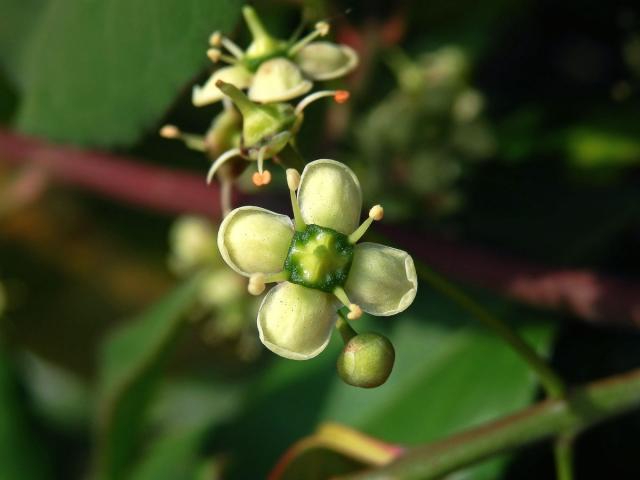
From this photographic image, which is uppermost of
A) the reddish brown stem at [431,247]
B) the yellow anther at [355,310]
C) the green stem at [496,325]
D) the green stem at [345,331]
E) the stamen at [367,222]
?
the reddish brown stem at [431,247]

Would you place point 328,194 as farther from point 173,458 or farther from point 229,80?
point 173,458

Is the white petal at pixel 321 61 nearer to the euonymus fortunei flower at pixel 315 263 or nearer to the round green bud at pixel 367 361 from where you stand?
the euonymus fortunei flower at pixel 315 263

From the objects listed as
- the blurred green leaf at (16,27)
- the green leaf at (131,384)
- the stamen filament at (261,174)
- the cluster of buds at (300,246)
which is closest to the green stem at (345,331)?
the cluster of buds at (300,246)

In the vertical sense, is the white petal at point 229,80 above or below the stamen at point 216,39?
A: below

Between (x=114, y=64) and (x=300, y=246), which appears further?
(x=114, y=64)

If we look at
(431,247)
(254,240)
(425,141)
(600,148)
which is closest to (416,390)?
(431,247)

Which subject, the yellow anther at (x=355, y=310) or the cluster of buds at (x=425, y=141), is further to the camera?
the cluster of buds at (x=425, y=141)

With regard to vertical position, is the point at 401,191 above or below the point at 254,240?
above
